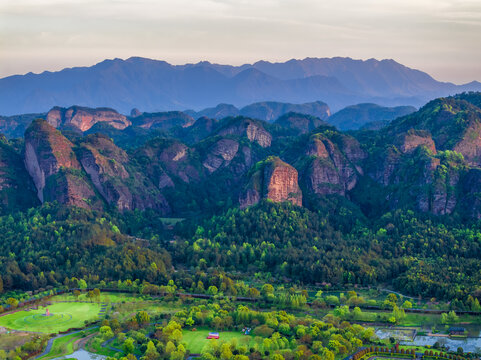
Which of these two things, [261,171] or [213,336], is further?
[261,171]

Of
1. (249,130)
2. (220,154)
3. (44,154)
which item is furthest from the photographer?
(249,130)

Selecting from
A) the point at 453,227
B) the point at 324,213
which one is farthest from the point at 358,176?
the point at 453,227

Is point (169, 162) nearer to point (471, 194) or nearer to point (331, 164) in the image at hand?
point (331, 164)

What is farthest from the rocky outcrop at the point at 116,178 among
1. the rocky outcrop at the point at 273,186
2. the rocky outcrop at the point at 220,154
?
the rocky outcrop at the point at 273,186

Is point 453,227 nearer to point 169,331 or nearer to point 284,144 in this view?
point 169,331

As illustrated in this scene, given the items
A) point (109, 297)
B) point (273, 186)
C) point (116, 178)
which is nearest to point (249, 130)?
point (116, 178)

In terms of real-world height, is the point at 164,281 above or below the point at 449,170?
below

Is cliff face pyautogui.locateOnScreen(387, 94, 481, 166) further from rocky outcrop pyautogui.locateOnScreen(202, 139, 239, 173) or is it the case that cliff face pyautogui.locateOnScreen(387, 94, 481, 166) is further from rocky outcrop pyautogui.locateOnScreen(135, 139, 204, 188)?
rocky outcrop pyautogui.locateOnScreen(135, 139, 204, 188)

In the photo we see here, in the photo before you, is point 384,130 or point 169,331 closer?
point 169,331
